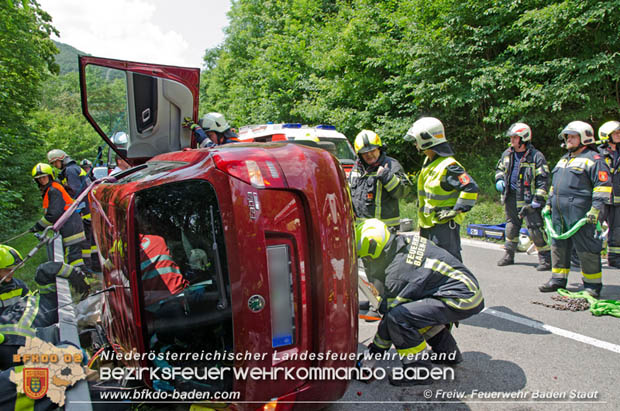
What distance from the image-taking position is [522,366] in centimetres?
299

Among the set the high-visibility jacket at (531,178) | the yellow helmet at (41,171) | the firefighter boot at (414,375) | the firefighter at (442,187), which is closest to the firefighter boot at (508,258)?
the high-visibility jacket at (531,178)

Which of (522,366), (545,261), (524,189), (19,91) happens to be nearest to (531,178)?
(524,189)

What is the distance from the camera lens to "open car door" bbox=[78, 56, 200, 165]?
395 cm

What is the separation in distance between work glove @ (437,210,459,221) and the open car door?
3.01 metres

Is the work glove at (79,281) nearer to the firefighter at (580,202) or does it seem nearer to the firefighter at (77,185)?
the firefighter at (77,185)

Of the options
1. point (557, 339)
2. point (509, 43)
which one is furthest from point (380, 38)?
point (557, 339)

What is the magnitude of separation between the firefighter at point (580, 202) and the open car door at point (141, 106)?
14.5 feet

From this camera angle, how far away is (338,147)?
9594 mm

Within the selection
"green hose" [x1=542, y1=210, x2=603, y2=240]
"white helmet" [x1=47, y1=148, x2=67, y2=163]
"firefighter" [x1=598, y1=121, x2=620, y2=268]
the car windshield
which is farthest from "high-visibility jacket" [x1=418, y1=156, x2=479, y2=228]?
"white helmet" [x1=47, y1=148, x2=67, y2=163]

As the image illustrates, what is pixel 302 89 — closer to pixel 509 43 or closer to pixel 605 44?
pixel 509 43

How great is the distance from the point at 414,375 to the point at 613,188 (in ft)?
16.2

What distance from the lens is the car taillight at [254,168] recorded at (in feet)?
6.42


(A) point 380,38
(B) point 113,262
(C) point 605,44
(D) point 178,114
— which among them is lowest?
(B) point 113,262

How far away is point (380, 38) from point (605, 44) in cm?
574
